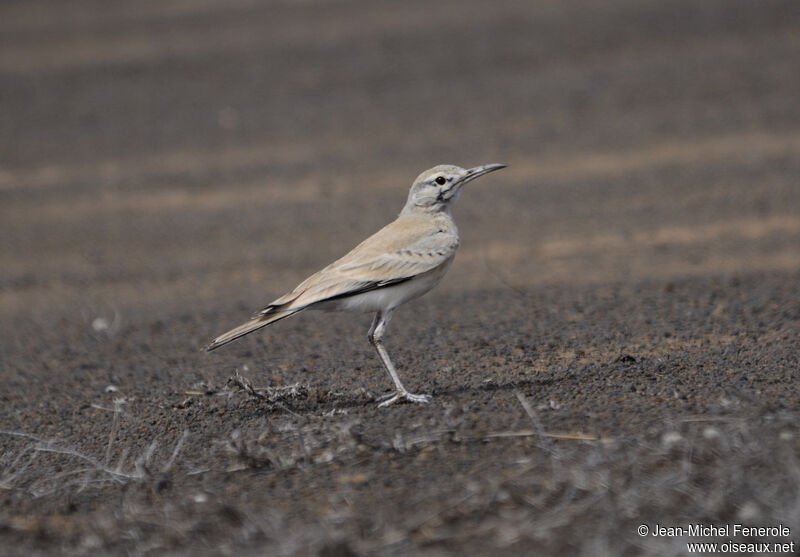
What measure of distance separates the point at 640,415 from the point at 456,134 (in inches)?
450

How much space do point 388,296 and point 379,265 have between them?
0.66ft

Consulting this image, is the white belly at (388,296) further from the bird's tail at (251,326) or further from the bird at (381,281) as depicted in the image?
the bird's tail at (251,326)

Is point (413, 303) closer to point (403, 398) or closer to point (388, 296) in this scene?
point (388, 296)

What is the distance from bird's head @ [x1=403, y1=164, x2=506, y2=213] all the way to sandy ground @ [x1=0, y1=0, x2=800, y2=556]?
109 cm

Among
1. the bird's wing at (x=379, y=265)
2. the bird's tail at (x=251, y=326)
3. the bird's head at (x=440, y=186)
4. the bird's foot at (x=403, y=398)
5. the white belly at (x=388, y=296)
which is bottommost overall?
the bird's foot at (x=403, y=398)

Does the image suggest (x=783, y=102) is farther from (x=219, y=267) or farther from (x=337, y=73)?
(x=219, y=267)

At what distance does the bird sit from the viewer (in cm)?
652

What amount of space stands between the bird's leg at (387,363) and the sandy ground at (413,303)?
14 centimetres

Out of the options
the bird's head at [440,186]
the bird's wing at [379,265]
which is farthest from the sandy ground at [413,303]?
the bird's head at [440,186]

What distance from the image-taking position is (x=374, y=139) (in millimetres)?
16766

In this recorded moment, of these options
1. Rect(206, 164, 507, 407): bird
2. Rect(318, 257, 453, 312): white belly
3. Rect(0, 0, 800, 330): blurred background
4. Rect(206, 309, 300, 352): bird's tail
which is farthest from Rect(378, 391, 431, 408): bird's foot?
Rect(0, 0, 800, 330): blurred background

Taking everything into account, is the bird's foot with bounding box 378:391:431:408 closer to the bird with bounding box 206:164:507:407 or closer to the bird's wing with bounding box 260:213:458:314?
the bird with bounding box 206:164:507:407

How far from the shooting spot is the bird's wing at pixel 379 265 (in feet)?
21.6

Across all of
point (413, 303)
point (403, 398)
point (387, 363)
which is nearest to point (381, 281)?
point (387, 363)
